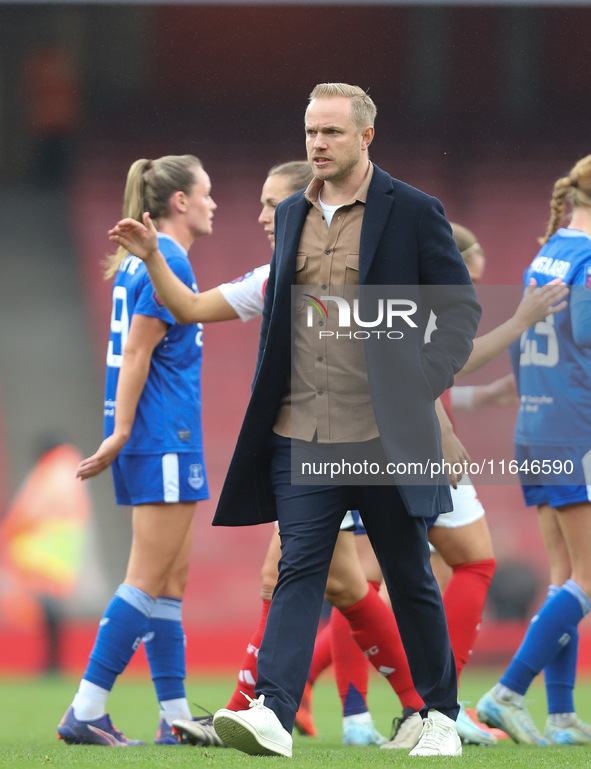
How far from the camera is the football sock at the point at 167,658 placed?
12.2 ft

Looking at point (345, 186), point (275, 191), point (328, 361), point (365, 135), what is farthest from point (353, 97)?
point (275, 191)

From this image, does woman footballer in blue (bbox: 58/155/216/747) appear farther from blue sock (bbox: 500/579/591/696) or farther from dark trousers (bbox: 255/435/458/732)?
blue sock (bbox: 500/579/591/696)

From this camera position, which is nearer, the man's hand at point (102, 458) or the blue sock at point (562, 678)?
the man's hand at point (102, 458)

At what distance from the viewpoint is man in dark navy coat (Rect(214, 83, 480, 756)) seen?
2.80 metres

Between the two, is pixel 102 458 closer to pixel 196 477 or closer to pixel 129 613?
pixel 196 477

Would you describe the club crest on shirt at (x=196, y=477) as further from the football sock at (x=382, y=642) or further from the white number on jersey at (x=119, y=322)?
the football sock at (x=382, y=642)

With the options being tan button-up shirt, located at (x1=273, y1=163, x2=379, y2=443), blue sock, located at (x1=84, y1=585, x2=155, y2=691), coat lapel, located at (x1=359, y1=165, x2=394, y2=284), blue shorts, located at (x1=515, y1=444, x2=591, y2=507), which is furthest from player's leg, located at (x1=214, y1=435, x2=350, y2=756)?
blue shorts, located at (x1=515, y1=444, x2=591, y2=507)

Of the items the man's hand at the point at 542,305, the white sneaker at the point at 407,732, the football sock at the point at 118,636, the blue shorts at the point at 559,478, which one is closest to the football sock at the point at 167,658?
the football sock at the point at 118,636

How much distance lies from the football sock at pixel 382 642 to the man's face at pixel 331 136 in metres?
1.36

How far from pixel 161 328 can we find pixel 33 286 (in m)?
8.71

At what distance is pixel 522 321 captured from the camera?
3.95 metres

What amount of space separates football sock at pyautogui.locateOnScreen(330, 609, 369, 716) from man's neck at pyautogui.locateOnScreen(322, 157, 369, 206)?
153 centimetres

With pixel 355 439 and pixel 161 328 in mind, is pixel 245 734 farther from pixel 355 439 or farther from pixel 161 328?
pixel 161 328

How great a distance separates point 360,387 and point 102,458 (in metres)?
1.06
